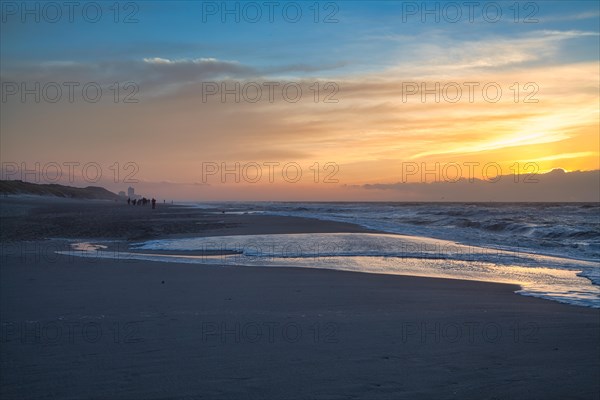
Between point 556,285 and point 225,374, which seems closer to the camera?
point 225,374

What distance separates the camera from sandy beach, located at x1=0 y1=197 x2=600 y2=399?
4.71m

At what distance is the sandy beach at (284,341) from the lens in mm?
4715

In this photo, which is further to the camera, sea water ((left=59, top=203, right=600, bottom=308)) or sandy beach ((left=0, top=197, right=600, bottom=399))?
sea water ((left=59, top=203, right=600, bottom=308))

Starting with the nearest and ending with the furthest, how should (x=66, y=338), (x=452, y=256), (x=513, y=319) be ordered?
(x=66, y=338) < (x=513, y=319) < (x=452, y=256)

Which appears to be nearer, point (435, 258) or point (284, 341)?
point (284, 341)

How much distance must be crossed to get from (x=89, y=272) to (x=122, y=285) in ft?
6.47

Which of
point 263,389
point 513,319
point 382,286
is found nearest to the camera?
point 263,389

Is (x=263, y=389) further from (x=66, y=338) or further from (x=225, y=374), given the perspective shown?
(x=66, y=338)

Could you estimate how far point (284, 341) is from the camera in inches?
238

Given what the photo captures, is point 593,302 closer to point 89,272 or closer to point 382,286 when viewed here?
point 382,286

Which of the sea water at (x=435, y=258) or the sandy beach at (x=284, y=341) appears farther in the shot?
the sea water at (x=435, y=258)

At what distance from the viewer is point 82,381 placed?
4695mm

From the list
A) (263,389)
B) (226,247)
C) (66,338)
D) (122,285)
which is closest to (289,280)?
(122,285)

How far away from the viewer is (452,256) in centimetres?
1664
